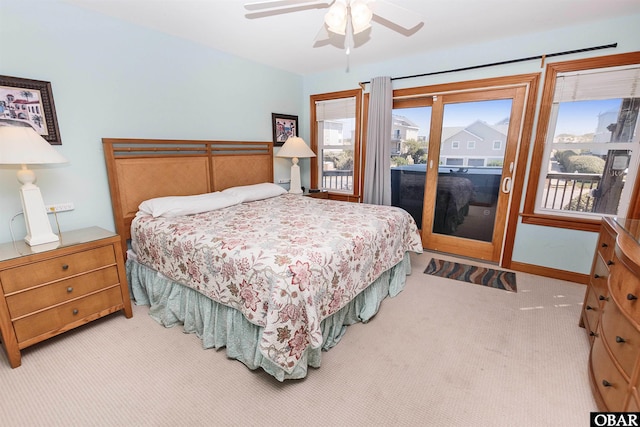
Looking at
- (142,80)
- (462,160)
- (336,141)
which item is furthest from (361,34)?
(142,80)

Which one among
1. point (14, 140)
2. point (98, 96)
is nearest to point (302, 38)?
point (98, 96)

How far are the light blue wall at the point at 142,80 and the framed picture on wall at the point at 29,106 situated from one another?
0.06 metres

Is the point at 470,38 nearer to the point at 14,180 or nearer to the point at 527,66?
the point at 527,66

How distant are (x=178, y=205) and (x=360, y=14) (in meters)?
2.01

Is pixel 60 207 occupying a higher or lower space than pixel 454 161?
lower

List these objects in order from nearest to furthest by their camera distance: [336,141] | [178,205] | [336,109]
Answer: [178,205] < [336,109] < [336,141]

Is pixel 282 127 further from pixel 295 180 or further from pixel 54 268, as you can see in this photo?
pixel 54 268

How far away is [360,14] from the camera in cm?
162

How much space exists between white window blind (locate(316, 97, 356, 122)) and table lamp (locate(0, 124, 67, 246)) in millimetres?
3132

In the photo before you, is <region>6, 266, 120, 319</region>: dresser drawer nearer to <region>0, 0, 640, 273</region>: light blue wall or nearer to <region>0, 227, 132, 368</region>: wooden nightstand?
<region>0, 227, 132, 368</region>: wooden nightstand

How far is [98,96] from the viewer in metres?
2.36

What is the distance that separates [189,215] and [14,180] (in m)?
1.17

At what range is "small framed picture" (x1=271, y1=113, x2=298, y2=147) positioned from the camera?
396 cm

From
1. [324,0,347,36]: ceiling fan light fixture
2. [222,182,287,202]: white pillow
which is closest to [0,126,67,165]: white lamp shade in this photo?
[222,182,287,202]: white pillow
